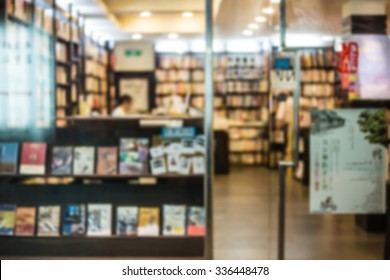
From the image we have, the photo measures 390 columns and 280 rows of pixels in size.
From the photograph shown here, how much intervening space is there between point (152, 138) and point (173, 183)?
1.39 feet

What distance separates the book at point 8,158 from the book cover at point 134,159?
0.86m

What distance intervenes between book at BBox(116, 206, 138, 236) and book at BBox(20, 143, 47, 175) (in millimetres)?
742

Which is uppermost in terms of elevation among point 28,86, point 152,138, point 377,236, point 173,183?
point 28,86

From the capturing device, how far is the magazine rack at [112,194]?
5238mm

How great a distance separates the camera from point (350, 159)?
4.57 meters

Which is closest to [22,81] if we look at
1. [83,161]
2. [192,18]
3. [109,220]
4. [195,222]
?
[83,161]

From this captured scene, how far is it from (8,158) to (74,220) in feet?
2.48

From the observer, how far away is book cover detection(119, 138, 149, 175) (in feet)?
17.3

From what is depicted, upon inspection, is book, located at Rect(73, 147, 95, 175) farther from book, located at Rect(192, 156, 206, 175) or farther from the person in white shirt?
the person in white shirt

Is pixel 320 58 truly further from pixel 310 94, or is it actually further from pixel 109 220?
pixel 109 220

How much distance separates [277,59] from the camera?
486 cm

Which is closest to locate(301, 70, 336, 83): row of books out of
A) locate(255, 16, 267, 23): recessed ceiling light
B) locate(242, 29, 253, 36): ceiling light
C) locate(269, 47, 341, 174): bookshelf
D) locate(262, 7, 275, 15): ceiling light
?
locate(269, 47, 341, 174): bookshelf
